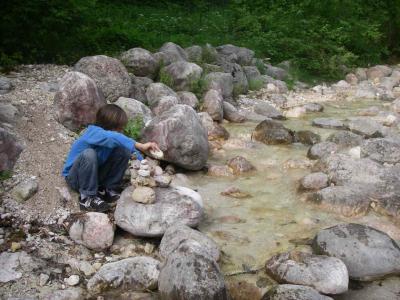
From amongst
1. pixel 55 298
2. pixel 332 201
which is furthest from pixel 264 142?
pixel 55 298

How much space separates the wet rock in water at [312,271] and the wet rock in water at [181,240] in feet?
1.76

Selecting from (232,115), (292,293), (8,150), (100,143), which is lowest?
(232,115)

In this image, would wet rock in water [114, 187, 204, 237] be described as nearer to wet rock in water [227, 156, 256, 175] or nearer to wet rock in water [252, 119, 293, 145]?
wet rock in water [227, 156, 256, 175]

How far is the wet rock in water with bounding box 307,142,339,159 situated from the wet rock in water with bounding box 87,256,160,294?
381cm

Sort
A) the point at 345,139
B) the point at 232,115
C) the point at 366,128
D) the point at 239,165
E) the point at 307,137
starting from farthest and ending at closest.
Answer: the point at 232,115 → the point at 366,128 → the point at 307,137 → the point at 345,139 → the point at 239,165

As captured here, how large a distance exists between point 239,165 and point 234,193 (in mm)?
831

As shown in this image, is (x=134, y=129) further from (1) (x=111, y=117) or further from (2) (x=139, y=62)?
(2) (x=139, y=62)

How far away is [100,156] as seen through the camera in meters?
5.05

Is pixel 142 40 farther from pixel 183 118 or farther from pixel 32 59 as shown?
pixel 183 118

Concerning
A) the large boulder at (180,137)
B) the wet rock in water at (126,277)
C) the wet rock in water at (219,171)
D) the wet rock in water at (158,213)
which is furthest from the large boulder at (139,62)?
the wet rock in water at (126,277)

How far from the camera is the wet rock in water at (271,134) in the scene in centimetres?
799

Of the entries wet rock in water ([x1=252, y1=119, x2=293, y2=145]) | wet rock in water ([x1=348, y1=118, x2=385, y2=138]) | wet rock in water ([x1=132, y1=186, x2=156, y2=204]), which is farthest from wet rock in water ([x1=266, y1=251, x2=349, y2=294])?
wet rock in water ([x1=348, y1=118, x2=385, y2=138])

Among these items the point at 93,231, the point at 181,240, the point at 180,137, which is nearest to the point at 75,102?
the point at 180,137

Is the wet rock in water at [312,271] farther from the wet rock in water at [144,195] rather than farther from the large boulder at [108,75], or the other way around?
the large boulder at [108,75]
